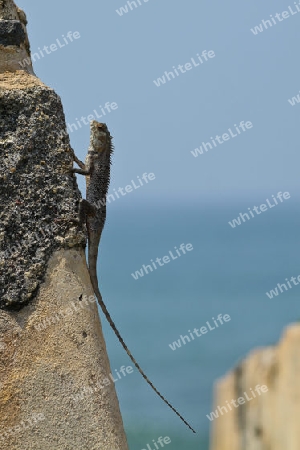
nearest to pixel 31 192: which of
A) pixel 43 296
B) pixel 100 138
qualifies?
pixel 43 296

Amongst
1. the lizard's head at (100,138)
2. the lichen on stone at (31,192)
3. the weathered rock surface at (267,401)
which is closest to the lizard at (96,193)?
the lizard's head at (100,138)

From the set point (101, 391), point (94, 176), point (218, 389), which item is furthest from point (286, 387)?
point (101, 391)

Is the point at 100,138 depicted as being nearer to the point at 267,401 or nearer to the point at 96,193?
the point at 96,193

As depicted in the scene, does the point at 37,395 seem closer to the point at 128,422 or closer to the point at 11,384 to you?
the point at 11,384

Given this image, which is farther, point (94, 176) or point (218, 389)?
point (218, 389)

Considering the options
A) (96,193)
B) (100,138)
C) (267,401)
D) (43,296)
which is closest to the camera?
(43,296)

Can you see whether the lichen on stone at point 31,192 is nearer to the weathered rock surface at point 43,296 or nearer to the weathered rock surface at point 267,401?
the weathered rock surface at point 43,296

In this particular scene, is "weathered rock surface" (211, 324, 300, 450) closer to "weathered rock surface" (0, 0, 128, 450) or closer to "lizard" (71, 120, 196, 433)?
"lizard" (71, 120, 196, 433)
